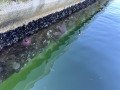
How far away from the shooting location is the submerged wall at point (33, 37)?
16.6 metres

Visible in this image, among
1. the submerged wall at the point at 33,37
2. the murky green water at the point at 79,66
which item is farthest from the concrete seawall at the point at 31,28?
the murky green water at the point at 79,66

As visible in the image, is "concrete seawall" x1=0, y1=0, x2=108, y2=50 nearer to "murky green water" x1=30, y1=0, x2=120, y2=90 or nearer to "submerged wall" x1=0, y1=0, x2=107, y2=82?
"submerged wall" x1=0, y1=0, x2=107, y2=82

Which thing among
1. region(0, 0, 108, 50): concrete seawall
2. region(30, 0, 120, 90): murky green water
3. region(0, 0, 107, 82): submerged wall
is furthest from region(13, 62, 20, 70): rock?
region(30, 0, 120, 90): murky green water

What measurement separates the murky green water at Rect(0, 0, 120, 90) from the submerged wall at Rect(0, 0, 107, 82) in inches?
21.1

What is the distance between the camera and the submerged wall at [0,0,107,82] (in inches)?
654

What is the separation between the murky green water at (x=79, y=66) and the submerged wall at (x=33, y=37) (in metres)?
0.54

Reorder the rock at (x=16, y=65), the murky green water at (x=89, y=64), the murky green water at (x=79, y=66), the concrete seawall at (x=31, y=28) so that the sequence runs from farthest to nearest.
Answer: the concrete seawall at (x=31, y=28)
the rock at (x=16, y=65)
the murky green water at (x=89, y=64)
the murky green water at (x=79, y=66)

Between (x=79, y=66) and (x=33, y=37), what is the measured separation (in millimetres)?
3960

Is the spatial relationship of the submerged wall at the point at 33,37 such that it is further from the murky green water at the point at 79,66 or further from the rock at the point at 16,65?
the murky green water at the point at 79,66

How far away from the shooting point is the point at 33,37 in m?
19.8

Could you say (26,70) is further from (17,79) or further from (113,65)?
(113,65)

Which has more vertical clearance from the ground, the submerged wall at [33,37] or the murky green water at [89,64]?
the submerged wall at [33,37]

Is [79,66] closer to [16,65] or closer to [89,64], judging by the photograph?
[89,64]

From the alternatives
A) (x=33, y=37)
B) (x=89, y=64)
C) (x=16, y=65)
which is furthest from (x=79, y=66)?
(x=16, y=65)
